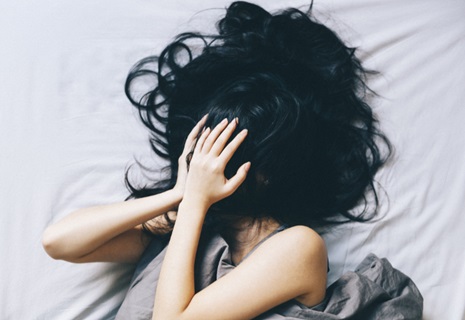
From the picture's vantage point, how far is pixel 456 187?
111 cm

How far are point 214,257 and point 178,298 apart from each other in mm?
97

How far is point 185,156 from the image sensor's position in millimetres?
964

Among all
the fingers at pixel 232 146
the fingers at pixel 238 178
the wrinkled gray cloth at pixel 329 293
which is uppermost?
the fingers at pixel 232 146

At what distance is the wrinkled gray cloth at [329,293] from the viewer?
906 mm

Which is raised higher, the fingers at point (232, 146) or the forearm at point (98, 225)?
the fingers at point (232, 146)

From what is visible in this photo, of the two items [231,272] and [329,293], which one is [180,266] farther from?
[329,293]

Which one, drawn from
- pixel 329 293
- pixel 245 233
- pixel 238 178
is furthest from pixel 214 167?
pixel 329 293

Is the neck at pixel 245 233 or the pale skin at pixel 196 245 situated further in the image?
the neck at pixel 245 233

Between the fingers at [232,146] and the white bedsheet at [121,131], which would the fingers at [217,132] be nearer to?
the fingers at [232,146]

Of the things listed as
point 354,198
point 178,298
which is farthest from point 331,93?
point 178,298

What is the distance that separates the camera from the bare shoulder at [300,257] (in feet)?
2.85

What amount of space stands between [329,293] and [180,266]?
0.26 metres

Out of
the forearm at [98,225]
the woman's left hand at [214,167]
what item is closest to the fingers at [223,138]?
the woman's left hand at [214,167]

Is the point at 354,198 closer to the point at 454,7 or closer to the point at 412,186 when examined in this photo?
the point at 412,186
